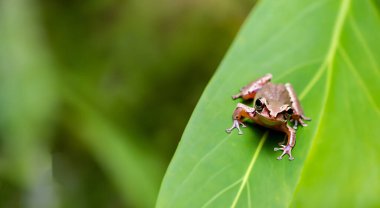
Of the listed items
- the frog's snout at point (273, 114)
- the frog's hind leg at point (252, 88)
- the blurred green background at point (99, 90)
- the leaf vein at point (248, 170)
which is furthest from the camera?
the blurred green background at point (99, 90)

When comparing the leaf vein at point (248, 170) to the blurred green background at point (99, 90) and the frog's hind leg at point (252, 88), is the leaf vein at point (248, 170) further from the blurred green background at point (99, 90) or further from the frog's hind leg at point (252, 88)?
the blurred green background at point (99, 90)

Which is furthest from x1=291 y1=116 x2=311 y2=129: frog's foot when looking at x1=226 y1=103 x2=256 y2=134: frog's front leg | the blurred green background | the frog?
the blurred green background

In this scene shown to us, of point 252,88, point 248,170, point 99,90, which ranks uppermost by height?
point 99,90

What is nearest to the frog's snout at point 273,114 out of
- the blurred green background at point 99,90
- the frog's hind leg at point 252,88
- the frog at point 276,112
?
the frog at point 276,112

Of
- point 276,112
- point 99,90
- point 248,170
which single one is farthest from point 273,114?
point 99,90

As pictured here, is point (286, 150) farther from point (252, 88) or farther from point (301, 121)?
point (252, 88)

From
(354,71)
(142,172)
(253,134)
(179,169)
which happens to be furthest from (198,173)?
(142,172)
